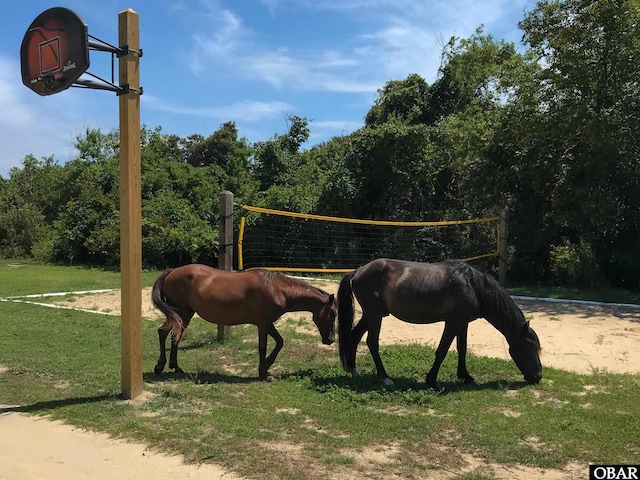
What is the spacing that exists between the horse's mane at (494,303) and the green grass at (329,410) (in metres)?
0.59

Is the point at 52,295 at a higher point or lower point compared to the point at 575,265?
lower

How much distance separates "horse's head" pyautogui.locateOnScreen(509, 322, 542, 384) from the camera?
5.33 m

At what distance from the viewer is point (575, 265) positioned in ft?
43.1

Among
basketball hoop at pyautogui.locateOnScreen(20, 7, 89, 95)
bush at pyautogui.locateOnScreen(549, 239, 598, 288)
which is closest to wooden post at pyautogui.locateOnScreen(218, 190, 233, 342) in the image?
basketball hoop at pyautogui.locateOnScreen(20, 7, 89, 95)

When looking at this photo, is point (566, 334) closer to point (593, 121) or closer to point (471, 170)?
point (593, 121)

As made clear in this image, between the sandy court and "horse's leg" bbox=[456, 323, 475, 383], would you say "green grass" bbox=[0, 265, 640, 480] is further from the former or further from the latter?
the sandy court

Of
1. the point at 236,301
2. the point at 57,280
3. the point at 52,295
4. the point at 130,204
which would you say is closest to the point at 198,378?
the point at 236,301

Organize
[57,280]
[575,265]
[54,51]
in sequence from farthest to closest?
[57,280]
[575,265]
[54,51]

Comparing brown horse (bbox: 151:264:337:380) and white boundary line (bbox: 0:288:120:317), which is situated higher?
brown horse (bbox: 151:264:337:380)

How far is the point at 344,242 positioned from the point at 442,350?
462 inches

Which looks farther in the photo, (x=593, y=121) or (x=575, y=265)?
(x=575, y=265)

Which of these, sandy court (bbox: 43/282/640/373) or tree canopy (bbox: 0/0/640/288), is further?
tree canopy (bbox: 0/0/640/288)

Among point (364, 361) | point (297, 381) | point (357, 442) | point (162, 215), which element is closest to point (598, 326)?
point (364, 361)

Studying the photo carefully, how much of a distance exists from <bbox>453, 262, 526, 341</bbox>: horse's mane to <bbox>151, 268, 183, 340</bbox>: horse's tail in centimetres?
296
